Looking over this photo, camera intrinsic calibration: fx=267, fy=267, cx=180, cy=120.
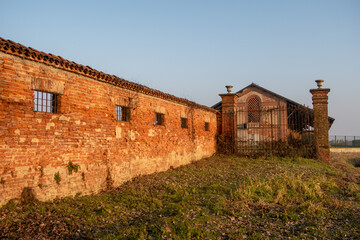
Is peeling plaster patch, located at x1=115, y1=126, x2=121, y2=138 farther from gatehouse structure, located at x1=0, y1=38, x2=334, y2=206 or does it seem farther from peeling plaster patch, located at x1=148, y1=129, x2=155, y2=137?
peeling plaster patch, located at x1=148, y1=129, x2=155, y2=137

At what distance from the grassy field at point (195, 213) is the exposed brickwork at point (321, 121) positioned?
6474mm

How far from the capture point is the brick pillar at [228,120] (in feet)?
52.1

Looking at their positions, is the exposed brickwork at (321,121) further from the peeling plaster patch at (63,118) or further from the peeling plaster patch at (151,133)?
the peeling plaster patch at (63,118)

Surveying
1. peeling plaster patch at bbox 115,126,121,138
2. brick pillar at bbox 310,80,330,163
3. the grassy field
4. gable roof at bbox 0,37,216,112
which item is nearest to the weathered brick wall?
peeling plaster patch at bbox 115,126,121,138

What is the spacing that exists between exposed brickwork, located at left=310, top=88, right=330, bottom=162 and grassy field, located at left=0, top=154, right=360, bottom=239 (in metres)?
6.47

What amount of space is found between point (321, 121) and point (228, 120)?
16.4 ft

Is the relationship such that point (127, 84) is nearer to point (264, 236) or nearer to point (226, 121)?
point (264, 236)

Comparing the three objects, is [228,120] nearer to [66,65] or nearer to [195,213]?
[195,213]

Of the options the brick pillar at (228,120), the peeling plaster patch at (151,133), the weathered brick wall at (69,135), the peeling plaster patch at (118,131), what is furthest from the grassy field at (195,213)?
the brick pillar at (228,120)

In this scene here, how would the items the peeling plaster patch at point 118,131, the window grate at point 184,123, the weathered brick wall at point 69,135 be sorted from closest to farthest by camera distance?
the weathered brick wall at point 69,135, the peeling plaster patch at point 118,131, the window grate at point 184,123

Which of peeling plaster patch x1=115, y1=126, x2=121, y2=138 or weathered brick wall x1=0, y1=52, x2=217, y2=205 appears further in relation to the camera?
peeling plaster patch x1=115, y1=126, x2=121, y2=138

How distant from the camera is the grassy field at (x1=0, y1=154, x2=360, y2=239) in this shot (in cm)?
454

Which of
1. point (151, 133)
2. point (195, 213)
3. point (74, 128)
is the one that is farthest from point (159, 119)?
point (195, 213)

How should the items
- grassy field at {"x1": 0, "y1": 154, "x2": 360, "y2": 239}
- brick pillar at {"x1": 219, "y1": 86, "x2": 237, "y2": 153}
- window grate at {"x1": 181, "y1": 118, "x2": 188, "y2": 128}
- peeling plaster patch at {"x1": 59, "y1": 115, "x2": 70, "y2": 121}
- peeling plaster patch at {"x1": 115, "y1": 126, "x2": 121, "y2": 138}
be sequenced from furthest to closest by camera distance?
1. brick pillar at {"x1": 219, "y1": 86, "x2": 237, "y2": 153}
2. window grate at {"x1": 181, "y1": 118, "x2": 188, "y2": 128}
3. peeling plaster patch at {"x1": 115, "y1": 126, "x2": 121, "y2": 138}
4. peeling plaster patch at {"x1": 59, "y1": 115, "x2": 70, "y2": 121}
5. grassy field at {"x1": 0, "y1": 154, "x2": 360, "y2": 239}
